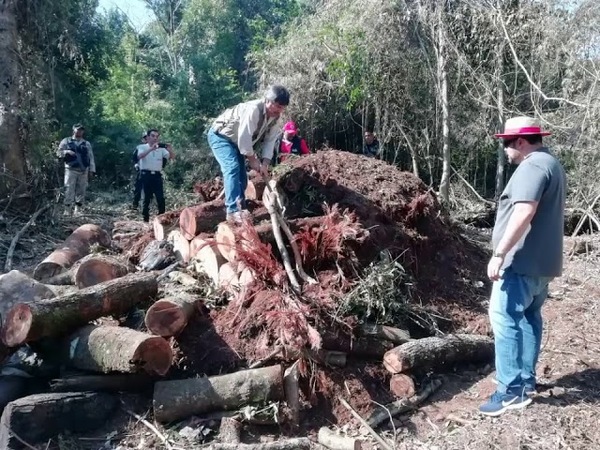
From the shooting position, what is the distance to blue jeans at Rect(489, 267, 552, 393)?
3.87 meters

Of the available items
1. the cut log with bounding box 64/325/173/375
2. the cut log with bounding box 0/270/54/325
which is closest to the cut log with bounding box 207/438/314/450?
the cut log with bounding box 64/325/173/375

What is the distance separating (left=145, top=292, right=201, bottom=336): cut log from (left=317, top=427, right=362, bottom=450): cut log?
1267 mm

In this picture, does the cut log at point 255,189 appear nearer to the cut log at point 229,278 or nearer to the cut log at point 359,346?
the cut log at point 229,278

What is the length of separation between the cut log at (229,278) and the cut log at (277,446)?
4.77 ft

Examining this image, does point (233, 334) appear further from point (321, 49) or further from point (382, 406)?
point (321, 49)

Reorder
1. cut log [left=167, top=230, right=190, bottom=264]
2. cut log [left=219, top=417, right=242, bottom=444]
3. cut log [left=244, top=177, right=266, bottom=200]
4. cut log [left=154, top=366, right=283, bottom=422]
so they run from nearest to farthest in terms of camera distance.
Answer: cut log [left=219, top=417, right=242, bottom=444] < cut log [left=154, top=366, right=283, bottom=422] < cut log [left=167, top=230, right=190, bottom=264] < cut log [left=244, top=177, right=266, bottom=200]

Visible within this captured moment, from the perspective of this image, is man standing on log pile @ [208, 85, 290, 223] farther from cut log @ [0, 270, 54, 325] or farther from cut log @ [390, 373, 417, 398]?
cut log @ [390, 373, 417, 398]

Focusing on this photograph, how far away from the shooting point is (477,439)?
374cm

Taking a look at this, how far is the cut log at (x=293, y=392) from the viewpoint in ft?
13.8

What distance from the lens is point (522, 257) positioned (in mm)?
3820

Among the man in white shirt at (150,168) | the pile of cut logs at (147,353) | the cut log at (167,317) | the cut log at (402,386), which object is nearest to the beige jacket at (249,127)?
the pile of cut logs at (147,353)

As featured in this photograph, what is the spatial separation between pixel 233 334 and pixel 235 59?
22773 millimetres

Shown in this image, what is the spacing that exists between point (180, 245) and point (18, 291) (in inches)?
62.6

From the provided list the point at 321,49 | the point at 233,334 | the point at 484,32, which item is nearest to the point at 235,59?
the point at 321,49
